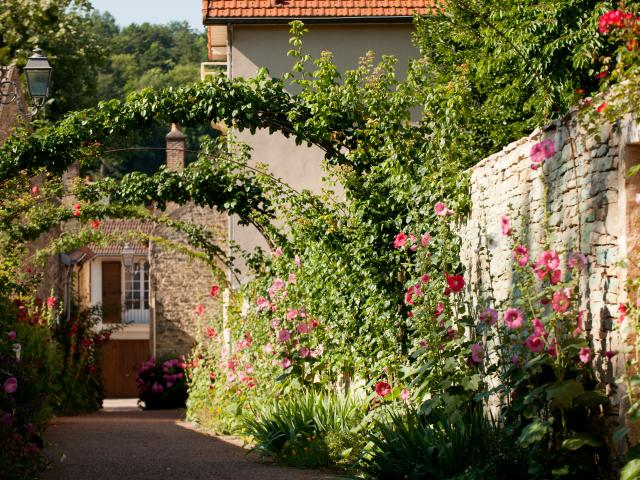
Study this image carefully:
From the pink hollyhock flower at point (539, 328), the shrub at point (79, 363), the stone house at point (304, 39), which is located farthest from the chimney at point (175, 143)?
the pink hollyhock flower at point (539, 328)

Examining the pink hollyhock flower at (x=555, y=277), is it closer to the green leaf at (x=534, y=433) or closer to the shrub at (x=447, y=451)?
the green leaf at (x=534, y=433)

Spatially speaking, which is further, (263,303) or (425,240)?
(263,303)

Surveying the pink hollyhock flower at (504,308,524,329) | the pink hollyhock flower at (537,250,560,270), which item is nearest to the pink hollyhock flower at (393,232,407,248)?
the pink hollyhock flower at (504,308,524,329)

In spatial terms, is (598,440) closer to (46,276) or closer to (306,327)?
(306,327)

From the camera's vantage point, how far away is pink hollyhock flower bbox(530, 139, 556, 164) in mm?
6480

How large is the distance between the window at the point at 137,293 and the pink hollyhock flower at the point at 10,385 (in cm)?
3315

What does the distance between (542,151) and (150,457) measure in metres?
5.56

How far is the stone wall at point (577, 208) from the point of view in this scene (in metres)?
5.84

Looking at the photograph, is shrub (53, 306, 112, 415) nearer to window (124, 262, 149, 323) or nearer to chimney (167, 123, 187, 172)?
chimney (167, 123, 187, 172)

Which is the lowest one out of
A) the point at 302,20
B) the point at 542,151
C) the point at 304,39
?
the point at 542,151

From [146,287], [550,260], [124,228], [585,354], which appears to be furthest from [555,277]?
[146,287]

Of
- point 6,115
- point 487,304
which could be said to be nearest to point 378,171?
point 487,304

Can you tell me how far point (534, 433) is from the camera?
6.04 meters

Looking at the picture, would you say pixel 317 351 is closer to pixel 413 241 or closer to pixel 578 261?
pixel 413 241
